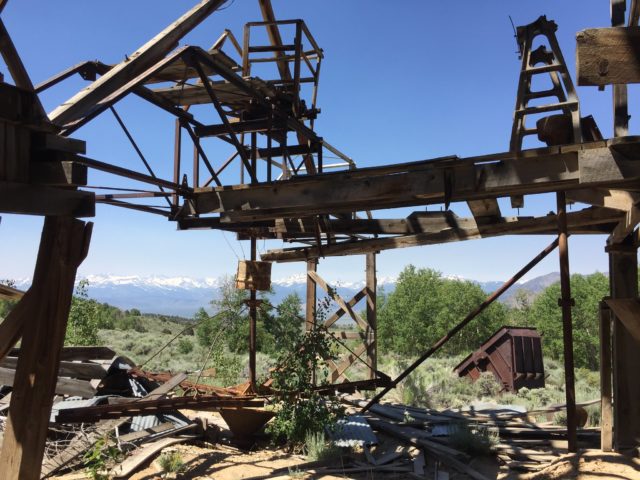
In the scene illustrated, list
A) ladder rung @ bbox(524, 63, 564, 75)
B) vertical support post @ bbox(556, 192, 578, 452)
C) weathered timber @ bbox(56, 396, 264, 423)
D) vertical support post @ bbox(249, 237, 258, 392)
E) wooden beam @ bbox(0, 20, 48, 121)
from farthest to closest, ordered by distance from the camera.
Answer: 1. vertical support post @ bbox(249, 237, 258, 392)
2. weathered timber @ bbox(56, 396, 264, 423)
3. ladder rung @ bbox(524, 63, 564, 75)
4. vertical support post @ bbox(556, 192, 578, 452)
5. wooden beam @ bbox(0, 20, 48, 121)

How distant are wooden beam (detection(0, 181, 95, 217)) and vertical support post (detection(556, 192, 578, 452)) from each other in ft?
15.5

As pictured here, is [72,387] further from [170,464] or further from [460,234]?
[460,234]

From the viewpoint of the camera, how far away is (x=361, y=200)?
5.70 m

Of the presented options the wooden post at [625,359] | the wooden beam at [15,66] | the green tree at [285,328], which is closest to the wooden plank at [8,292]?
the wooden beam at [15,66]

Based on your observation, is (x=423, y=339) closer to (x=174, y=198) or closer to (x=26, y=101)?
(x=174, y=198)

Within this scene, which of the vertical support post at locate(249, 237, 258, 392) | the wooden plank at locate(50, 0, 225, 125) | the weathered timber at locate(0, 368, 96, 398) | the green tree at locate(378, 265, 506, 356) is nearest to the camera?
the wooden plank at locate(50, 0, 225, 125)

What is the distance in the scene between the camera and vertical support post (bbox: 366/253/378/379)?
12508mm

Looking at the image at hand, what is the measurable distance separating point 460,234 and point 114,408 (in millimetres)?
5712

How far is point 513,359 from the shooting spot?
18438mm

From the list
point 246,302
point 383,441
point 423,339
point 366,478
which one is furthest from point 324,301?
point 423,339

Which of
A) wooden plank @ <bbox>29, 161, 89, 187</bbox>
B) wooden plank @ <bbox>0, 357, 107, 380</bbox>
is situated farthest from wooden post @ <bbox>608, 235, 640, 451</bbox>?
wooden plank @ <bbox>0, 357, 107, 380</bbox>

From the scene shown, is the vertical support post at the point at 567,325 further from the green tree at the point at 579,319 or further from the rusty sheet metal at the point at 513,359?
the green tree at the point at 579,319

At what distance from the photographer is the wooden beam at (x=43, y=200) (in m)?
3.68

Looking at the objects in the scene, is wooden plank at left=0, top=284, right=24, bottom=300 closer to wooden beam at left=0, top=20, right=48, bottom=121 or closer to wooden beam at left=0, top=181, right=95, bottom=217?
wooden beam at left=0, top=181, right=95, bottom=217
